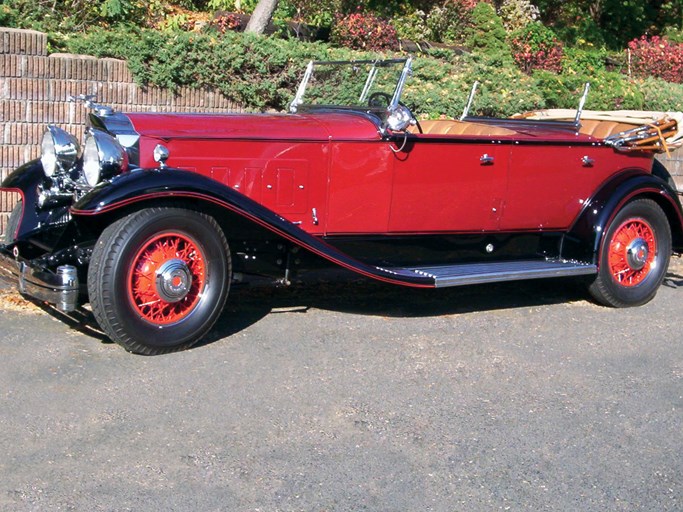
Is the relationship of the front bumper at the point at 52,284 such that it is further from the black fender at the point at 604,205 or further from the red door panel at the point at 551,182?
the black fender at the point at 604,205

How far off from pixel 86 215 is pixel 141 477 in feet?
5.55

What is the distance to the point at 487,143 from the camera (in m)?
6.16

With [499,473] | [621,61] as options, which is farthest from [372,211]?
[621,61]

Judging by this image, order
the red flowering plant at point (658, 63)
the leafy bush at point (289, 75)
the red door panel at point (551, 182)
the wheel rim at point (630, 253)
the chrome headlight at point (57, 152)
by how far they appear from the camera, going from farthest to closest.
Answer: the red flowering plant at point (658, 63), the leafy bush at point (289, 75), the wheel rim at point (630, 253), the red door panel at point (551, 182), the chrome headlight at point (57, 152)

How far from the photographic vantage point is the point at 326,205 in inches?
226

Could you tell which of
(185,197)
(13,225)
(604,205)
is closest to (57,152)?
(13,225)

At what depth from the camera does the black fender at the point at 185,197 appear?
15.4 feet

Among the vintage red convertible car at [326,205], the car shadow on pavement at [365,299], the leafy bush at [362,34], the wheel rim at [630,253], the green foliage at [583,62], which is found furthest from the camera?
the green foliage at [583,62]

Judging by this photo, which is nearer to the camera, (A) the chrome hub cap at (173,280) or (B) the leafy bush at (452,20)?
(A) the chrome hub cap at (173,280)

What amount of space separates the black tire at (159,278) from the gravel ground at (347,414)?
0.18m

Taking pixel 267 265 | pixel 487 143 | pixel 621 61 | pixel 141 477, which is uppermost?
pixel 621 61

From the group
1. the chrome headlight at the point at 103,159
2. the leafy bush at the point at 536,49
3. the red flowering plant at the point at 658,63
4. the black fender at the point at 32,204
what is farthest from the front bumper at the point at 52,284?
the red flowering plant at the point at 658,63

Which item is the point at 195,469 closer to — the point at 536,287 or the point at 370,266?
the point at 370,266

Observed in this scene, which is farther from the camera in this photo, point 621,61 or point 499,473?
point 621,61
